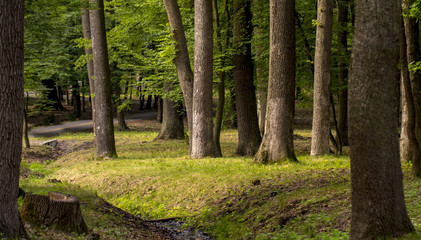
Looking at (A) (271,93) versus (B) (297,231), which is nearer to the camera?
(B) (297,231)

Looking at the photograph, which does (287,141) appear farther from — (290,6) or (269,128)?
(290,6)

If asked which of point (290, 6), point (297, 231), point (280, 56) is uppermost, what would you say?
point (290, 6)

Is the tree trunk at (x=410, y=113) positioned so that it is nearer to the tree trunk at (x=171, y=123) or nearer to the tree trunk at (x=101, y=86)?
the tree trunk at (x=101, y=86)

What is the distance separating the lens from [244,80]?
15891 millimetres

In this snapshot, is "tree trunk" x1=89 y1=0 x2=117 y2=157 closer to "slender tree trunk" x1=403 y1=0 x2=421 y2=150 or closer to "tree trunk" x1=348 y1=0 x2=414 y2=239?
"slender tree trunk" x1=403 y1=0 x2=421 y2=150

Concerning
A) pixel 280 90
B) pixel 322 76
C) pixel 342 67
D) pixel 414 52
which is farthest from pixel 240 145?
pixel 414 52

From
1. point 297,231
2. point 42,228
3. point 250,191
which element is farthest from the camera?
point 250,191

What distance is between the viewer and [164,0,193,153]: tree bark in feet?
50.4

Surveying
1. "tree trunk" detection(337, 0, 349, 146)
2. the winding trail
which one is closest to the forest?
"tree trunk" detection(337, 0, 349, 146)

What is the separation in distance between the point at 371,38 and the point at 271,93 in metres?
7.17

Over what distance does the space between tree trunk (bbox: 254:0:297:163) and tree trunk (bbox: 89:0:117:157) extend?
681cm

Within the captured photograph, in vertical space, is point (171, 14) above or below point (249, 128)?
above

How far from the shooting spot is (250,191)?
31.5 feet

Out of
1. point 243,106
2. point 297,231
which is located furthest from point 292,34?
point 297,231
